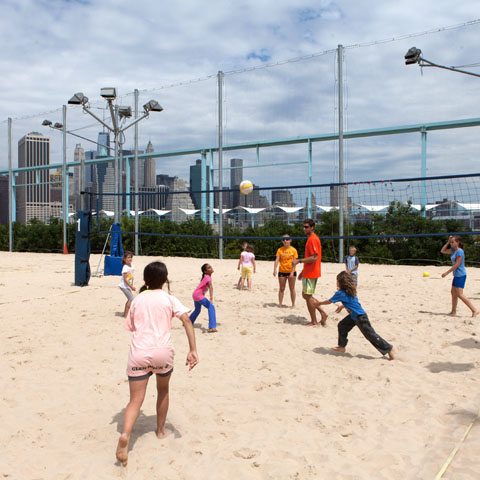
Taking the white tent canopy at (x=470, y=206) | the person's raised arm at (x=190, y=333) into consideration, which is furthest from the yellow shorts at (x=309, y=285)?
the white tent canopy at (x=470, y=206)

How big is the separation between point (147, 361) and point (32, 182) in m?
29.6

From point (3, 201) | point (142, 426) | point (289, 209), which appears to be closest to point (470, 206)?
point (289, 209)

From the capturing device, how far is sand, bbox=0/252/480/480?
3.09 meters

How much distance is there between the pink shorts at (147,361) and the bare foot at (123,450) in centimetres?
35

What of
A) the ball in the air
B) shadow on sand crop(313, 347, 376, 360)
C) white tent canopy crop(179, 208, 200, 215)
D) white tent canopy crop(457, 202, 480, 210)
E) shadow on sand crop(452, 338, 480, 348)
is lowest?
shadow on sand crop(313, 347, 376, 360)

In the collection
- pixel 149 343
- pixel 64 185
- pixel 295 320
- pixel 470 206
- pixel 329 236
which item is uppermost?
pixel 64 185

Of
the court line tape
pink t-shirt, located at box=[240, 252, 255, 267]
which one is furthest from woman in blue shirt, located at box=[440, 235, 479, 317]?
the court line tape

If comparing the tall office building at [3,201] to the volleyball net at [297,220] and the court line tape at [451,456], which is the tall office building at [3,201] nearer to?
the volleyball net at [297,220]

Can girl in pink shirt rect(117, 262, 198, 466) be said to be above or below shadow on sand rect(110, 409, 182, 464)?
above

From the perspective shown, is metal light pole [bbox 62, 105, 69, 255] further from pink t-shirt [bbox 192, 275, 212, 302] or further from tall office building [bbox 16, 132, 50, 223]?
pink t-shirt [bbox 192, 275, 212, 302]

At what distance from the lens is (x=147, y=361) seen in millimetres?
3121

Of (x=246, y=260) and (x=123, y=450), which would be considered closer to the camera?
(x=123, y=450)

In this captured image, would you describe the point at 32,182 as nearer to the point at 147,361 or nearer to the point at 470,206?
the point at 470,206

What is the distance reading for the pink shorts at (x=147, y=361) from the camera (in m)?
3.12
